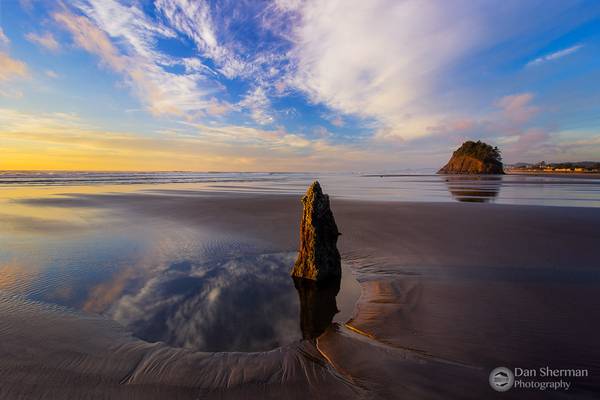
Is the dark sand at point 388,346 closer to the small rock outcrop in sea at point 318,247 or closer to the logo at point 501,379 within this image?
the logo at point 501,379

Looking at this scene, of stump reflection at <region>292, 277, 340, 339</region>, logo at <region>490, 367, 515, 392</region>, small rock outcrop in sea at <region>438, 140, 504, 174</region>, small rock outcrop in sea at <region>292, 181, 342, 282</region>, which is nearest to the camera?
logo at <region>490, 367, 515, 392</region>

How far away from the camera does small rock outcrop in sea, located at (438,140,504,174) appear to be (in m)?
87.9

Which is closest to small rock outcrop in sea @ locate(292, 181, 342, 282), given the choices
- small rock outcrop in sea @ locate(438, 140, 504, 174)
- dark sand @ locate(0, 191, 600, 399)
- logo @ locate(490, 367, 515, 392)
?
dark sand @ locate(0, 191, 600, 399)

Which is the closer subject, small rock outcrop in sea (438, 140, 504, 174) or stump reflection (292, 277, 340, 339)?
stump reflection (292, 277, 340, 339)

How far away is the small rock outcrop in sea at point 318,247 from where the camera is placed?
602 centimetres

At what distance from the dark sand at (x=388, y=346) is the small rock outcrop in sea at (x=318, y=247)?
0.86m

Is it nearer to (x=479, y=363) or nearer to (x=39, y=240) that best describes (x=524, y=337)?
(x=479, y=363)

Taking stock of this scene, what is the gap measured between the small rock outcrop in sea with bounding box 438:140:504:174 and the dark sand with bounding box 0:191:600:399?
97.8m

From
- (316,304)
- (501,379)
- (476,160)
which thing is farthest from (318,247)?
(476,160)

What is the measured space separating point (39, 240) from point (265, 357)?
9915 mm

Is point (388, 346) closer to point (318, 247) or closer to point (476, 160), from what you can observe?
point (318, 247)

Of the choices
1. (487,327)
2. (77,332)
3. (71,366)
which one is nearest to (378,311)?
(487,327)

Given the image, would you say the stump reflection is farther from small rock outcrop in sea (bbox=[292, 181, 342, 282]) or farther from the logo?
the logo

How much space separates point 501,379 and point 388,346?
1.19m
